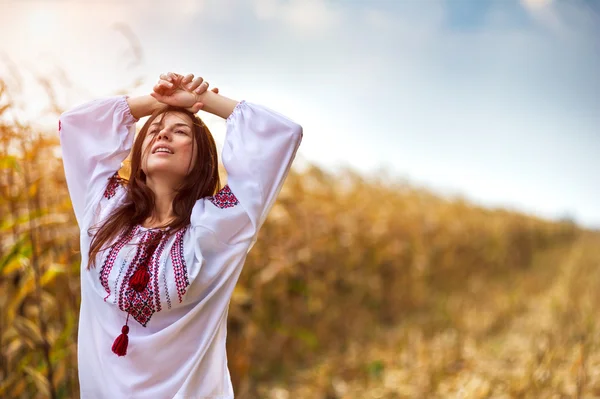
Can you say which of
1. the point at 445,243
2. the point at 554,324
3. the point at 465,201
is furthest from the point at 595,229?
the point at 554,324

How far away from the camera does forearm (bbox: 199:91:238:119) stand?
156 cm

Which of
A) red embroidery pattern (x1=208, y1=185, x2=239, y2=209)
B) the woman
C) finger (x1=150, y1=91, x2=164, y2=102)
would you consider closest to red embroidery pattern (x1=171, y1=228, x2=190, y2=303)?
the woman

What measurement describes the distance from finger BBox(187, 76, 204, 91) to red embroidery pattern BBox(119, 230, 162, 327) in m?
0.36

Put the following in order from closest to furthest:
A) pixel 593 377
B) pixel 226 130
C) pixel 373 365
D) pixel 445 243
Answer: pixel 226 130, pixel 593 377, pixel 373 365, pixel 445 243

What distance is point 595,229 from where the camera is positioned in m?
28.4

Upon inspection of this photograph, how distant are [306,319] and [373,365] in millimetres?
591

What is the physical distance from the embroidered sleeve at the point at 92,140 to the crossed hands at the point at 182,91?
147 millimetres

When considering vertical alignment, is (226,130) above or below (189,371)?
above

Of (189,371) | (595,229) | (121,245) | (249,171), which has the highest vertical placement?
(249,171)

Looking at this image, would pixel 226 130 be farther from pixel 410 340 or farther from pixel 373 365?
pixel 410 340

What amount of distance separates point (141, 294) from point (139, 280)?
0.11 ft

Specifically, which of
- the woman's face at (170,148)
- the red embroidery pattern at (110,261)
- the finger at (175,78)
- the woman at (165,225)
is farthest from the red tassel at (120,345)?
the finger at (175,78)

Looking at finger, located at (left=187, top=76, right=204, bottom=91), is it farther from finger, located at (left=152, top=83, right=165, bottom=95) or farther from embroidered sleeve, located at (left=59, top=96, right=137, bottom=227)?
embroidered sleeve, located at (left=59, top=96, right=137, bottom=227)

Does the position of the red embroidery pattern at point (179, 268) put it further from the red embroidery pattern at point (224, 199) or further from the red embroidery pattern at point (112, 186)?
the red embroidery pattern at point (112, 186)
